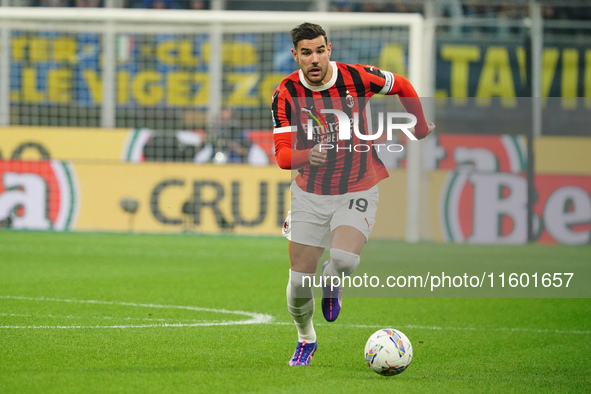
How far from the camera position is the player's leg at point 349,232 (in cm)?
581

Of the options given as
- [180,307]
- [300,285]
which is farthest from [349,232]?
[180,307]

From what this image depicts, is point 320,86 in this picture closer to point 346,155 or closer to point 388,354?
point 346,155

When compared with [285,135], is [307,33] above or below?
above

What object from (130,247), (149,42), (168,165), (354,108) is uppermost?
(149,42)

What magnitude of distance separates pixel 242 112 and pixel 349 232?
12.1 meters

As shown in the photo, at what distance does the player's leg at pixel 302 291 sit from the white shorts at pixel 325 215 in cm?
6

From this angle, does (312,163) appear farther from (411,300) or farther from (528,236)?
(528,236)

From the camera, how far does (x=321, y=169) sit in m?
6.07

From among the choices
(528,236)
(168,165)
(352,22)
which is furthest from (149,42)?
(528,236)

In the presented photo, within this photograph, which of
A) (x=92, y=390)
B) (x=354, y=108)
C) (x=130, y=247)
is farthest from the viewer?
(x=130, y=247)

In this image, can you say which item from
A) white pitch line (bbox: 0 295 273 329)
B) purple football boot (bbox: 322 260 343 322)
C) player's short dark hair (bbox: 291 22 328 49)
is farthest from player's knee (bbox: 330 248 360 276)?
white pitch line (bbox: 0 295 273 329)

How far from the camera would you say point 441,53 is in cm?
1934

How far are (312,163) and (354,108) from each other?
2.14 ft

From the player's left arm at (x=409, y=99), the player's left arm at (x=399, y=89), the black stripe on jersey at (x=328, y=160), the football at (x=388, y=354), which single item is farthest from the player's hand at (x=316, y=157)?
the football at (x=388, y=354)
